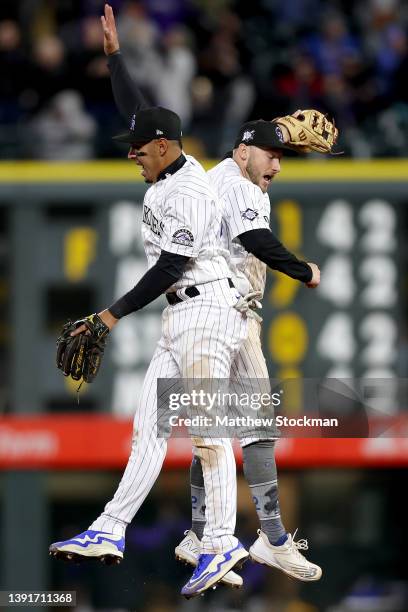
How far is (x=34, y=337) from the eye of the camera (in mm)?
18297

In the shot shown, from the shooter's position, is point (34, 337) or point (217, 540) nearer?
point (217, 540)

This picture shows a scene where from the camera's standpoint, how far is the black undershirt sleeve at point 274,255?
7625mm

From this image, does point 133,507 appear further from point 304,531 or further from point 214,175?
point 304,531

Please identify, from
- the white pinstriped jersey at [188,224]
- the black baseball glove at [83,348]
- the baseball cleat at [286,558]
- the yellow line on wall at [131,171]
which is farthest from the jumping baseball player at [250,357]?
the yellow line on wall at [131,171]

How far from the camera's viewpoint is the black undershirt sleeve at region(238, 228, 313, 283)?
7625 mm

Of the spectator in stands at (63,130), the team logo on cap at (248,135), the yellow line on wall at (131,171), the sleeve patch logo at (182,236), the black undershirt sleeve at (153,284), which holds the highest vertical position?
the spectator in stands at (63,130)

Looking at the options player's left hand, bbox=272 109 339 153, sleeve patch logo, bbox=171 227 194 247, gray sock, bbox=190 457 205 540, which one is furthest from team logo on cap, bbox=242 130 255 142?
gray sock, bbox=190 457 205 540

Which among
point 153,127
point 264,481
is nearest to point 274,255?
point 153,127

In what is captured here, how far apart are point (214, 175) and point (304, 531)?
11414 millimetres

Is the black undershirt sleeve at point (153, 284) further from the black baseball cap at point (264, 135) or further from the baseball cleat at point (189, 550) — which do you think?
the baseball cleat at point (189, 550)

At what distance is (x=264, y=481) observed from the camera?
312 inches

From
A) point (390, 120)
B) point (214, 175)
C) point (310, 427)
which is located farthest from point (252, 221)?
point (390, 120)

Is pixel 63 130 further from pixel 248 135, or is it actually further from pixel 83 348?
pixel 83 348

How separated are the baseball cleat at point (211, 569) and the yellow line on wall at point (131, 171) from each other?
10.4 meters
